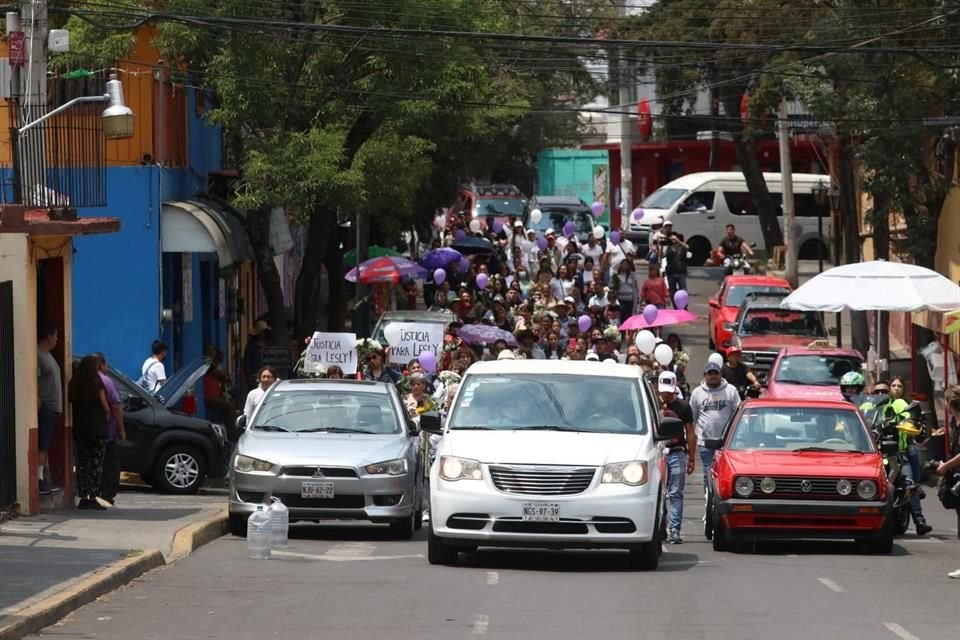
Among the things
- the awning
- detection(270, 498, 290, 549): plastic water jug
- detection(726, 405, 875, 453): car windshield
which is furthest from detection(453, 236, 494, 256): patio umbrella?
detection(270, 498, 290, 549): plastic water jug

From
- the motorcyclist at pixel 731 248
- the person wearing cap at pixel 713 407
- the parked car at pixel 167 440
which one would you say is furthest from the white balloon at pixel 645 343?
the motorcyclist at pixel 731 248

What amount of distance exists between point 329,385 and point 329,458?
5.73 feet

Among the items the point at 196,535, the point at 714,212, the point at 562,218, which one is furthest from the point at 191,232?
the point at 714,212

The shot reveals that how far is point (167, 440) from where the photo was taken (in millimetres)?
22641

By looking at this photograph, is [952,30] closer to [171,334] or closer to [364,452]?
[171,334]

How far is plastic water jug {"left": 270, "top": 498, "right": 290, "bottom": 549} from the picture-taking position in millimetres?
16297

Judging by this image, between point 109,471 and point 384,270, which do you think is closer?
point 109,471

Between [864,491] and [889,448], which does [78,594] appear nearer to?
[864,491]

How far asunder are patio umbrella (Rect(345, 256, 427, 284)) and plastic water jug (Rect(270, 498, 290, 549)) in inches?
768

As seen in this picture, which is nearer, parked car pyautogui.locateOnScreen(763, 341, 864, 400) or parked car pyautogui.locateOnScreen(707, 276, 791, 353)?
parked car pyautogui.locateOnScreen(763, 341, 864, 400)

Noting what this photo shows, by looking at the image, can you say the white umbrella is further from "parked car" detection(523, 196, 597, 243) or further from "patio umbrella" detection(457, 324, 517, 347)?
"parked car" detection(523, 196, 597, 243)

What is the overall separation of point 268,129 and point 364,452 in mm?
12390

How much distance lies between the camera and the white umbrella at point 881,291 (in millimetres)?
27094

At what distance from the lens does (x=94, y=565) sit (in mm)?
14047
